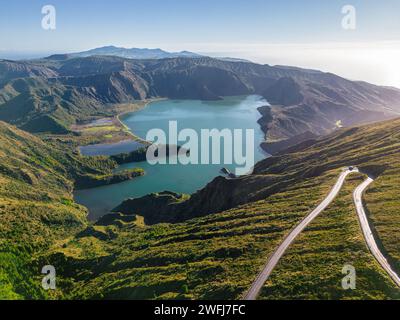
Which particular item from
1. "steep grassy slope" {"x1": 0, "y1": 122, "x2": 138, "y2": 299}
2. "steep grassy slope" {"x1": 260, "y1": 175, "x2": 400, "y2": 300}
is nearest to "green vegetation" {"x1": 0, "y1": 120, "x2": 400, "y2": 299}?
"steep grassy slope" {"x1": 260, "y1": 175, "x2": 400, "y2": 300}

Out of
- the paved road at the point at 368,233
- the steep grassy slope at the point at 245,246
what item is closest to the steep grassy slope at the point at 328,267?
the steep grassy slope at the point at 245,246

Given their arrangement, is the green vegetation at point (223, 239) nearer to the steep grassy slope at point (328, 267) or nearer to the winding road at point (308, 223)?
the steep grassy slope at point (328, 267)

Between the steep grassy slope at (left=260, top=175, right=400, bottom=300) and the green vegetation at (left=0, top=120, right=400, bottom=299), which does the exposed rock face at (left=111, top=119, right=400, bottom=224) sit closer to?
the green vegetation at (left=0, top=120, right=400, bottom=299)

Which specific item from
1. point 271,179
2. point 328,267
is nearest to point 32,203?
point 271,179

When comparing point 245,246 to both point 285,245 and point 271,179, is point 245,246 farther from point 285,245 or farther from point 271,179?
point 271,179
